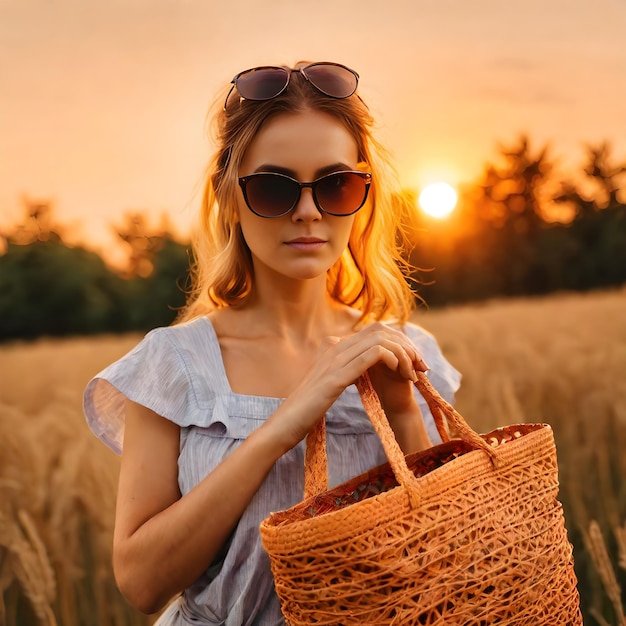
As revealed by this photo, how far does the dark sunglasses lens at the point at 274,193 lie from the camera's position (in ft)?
5.14

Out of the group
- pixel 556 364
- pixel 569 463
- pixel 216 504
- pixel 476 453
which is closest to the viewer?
pixel 476 453

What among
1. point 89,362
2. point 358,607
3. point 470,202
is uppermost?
point 470,202

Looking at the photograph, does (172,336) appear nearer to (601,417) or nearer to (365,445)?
(365,445)

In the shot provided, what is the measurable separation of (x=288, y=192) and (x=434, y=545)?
79 cm

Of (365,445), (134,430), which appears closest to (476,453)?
(365,445)

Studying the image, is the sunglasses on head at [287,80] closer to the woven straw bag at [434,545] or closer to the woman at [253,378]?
the woman at [253,378]

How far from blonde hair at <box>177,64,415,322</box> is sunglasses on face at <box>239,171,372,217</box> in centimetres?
16

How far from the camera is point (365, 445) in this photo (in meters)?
1.67

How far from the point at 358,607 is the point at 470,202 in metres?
18.1

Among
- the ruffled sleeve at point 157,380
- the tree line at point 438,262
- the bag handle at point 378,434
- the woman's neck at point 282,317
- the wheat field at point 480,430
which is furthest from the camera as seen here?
the tree line at point 438,262

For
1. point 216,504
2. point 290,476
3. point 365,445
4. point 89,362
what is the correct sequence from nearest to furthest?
point 216,504
point 290,476
point 365,445
point 89,362

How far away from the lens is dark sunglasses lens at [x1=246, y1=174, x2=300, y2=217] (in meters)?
1.57

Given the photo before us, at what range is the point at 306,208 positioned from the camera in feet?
5.15

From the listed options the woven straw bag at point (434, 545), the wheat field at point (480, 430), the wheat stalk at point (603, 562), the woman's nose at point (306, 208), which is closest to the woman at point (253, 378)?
the woman's nose at point (306, 208)
